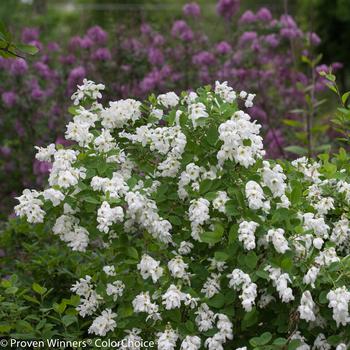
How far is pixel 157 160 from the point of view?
2.89 m

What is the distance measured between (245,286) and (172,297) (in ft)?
0.83

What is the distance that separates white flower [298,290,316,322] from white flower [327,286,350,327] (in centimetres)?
6

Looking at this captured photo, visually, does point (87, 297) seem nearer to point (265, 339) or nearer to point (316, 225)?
point (265, 339)

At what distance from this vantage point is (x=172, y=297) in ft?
8.27

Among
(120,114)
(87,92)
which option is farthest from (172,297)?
(87,92)

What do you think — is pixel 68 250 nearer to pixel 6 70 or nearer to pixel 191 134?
pixel 191 134

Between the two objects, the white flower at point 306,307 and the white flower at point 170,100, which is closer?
the white flower at point 306,307

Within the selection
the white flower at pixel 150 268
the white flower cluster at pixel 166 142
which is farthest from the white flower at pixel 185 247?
the white flower cluster at pixel 166 142

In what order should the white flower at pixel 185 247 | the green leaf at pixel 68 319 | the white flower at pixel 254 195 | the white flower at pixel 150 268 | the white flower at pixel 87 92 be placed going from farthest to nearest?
the white flower at pixel 87 92
the green leaf at pixel 68 319
the white flower at pixel 185 247
the white flower at pixel 150 268
the white flower at pixel 254 195

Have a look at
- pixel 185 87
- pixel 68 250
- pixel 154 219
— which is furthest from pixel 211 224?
pixel 185 87

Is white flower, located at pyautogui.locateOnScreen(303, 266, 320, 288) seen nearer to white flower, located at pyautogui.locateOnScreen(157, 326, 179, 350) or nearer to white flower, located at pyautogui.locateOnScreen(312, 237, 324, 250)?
white flower, located at pyautogui.locateOnScreen(312, 237, 324, 250)

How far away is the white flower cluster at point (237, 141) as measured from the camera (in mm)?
2527

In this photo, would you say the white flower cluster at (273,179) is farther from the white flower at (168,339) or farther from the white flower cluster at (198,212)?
the white flower at (168,339)

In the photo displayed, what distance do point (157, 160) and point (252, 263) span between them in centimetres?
62
